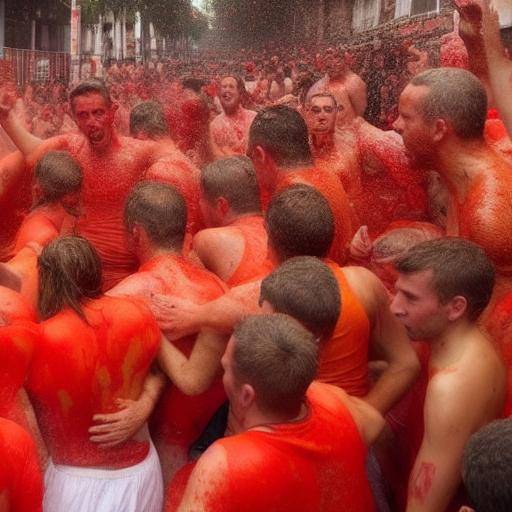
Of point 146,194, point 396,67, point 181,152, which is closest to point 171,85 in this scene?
point 181,152

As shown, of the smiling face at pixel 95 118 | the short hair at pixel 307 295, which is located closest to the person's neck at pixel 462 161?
the short hair at pixel 307 295

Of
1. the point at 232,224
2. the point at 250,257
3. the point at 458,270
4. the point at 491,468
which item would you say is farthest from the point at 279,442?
the point at 232,224

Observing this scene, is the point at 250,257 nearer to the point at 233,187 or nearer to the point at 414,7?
the point at 233,187

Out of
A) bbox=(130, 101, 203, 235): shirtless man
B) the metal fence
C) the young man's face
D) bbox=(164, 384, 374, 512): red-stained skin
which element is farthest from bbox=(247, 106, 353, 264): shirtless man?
the metal fence

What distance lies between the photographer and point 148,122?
5.18 meters

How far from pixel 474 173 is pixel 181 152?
2081 mm

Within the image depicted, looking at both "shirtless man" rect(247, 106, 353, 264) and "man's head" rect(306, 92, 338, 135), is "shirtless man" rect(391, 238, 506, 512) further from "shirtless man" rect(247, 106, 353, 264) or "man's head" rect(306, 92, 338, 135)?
"man's head" rect(306, 92, 338, 135)

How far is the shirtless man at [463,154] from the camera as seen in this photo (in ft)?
11.3

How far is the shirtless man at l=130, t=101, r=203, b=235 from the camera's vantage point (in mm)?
4742

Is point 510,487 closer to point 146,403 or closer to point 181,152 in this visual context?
point 146,403

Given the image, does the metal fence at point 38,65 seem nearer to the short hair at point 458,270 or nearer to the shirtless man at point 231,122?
the shirtless man at point 231,122

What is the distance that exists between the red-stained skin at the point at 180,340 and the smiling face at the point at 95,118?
4.98 feet

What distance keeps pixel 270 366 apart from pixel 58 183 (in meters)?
2.36

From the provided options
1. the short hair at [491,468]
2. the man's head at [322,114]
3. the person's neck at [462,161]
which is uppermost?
the man's head at [322,114]
